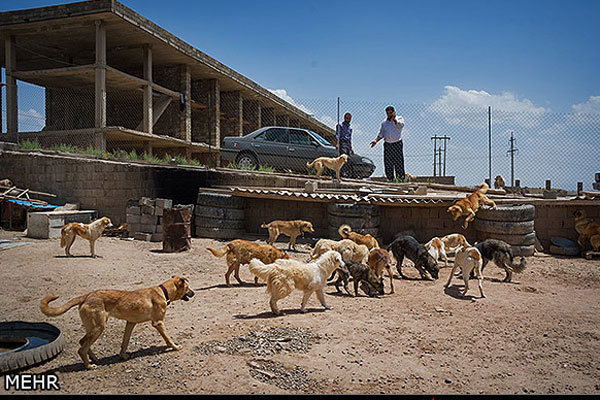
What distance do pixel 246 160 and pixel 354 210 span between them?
6.44 meters

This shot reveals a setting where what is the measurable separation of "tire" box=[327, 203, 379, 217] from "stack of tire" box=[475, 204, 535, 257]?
8.47 ft

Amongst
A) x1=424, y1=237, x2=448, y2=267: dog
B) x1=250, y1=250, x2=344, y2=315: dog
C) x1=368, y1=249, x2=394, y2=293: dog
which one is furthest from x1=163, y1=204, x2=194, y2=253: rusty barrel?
x1=424, y1=237, x2=448, y2=267: dog

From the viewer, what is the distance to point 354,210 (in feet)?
30.2

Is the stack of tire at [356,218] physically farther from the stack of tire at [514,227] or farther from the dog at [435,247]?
the stack of tire at [514,227]

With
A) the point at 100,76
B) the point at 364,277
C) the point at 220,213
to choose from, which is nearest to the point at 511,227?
the point at 364,277

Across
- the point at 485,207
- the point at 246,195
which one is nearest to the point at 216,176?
the point at 246,195

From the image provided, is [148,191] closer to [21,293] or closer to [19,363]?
[21,293]

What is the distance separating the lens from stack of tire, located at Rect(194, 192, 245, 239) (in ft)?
33.3

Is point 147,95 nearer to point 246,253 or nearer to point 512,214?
point 246,253

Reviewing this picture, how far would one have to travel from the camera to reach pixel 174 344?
3877 millimetres

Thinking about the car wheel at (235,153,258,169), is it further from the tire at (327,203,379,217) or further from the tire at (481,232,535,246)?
the tire at (481,232,535,246)

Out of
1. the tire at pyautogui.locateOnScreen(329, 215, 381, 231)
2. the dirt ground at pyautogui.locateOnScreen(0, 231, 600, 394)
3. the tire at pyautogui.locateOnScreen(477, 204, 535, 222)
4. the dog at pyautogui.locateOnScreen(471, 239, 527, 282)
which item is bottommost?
the dirt ground at pyautogui.locateOnScreen(0, 231, 600, 394)

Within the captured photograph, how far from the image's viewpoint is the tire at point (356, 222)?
917 cm

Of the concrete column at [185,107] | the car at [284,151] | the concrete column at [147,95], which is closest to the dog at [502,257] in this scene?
the car at [284,151]
